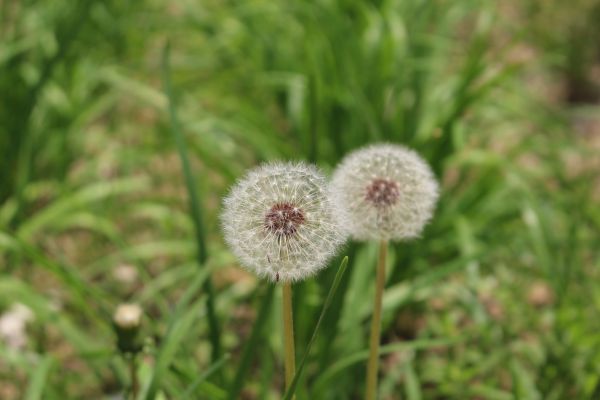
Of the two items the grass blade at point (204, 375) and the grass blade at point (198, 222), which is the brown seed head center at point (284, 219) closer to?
the grass blade at point (204, 375)

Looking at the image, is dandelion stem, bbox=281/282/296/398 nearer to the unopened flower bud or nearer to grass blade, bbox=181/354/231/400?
grass blade, bbox=181/354/231/400

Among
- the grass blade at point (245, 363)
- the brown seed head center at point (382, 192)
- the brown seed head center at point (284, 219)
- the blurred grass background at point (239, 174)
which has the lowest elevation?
the grass blade at point (245, 363)

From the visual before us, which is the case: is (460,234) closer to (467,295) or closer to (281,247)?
(467,295)

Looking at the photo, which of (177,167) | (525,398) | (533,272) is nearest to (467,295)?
(533,272)

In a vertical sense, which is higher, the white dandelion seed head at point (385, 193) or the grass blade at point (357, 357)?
the white dandelion seed head at point (385, 193)

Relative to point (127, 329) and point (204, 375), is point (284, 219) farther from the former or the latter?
point (127, 329)

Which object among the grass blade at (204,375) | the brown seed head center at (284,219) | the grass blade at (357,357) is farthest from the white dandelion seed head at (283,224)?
the grass blade at (357,357)
